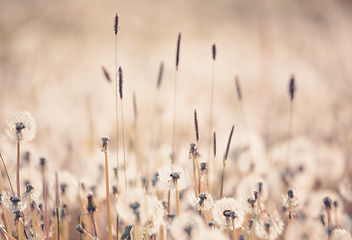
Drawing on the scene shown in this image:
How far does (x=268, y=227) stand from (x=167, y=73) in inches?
223

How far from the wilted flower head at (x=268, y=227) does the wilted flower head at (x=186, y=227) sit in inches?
10.4

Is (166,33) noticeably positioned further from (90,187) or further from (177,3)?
(90,187)

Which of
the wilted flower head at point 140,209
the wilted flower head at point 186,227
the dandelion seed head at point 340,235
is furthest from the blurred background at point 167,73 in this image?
the dandelion seed head at point 340,235

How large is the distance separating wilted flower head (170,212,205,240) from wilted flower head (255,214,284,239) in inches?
10.4

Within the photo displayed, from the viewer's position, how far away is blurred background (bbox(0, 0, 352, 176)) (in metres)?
3.54

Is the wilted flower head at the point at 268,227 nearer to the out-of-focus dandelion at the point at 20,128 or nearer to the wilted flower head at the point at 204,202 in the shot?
the wilted flower head at the point at 204,202

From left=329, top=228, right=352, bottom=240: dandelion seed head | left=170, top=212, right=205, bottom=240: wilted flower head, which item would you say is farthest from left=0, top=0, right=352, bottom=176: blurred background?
left=329, top=228, right=352, bottom=240: dandelion seed head

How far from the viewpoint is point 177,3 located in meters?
13.1

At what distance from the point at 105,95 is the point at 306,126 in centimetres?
246

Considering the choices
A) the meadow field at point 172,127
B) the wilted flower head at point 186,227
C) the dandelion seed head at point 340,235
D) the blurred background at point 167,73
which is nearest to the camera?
the wilted flower head at point 186,227

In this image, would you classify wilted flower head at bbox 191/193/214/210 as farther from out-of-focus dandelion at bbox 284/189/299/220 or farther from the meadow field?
out-of-focus dandelion at bbox 284/189/299/220

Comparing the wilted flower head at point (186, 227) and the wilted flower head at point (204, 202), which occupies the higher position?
the wilted flower head at point (204, 202)

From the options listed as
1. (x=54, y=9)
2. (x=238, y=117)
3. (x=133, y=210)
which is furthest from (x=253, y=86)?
(x=133, y=210)

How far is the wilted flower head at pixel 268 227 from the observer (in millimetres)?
1235
